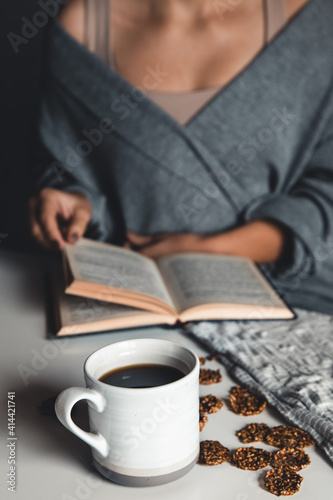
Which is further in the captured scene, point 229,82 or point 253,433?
point 229,82

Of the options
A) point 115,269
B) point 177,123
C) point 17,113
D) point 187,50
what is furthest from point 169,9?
point 115,269

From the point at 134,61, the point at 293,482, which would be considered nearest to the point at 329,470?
the point at 293,482

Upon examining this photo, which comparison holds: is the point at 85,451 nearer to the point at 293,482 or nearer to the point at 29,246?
the point at 293,482

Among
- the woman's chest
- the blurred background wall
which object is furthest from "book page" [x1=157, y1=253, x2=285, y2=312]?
the blurred background wall

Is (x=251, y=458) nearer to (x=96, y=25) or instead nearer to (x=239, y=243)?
(x=239, y=243)

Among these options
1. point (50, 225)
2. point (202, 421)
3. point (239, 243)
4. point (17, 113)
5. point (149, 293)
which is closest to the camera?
point (202, 421)

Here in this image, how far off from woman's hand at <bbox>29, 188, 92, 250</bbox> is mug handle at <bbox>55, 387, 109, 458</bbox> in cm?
50

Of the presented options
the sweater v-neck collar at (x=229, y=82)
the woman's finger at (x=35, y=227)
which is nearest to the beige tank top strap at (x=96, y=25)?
the sweater v-neck collar at (x=229, y=82)

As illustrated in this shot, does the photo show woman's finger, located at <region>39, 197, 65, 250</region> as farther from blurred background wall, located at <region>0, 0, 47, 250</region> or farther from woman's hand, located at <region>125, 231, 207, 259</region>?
blurred background wall, located at <region>0, 0, 47, 250</region>

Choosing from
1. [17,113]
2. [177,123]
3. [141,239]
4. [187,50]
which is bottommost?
[141,239]

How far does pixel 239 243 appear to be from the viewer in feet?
3.54

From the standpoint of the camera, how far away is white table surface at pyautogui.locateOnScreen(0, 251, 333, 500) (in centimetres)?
43

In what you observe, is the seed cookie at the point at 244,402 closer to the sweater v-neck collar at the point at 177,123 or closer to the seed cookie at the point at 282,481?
the seed cookie at the point at 282,481

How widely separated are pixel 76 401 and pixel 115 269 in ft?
1.30
